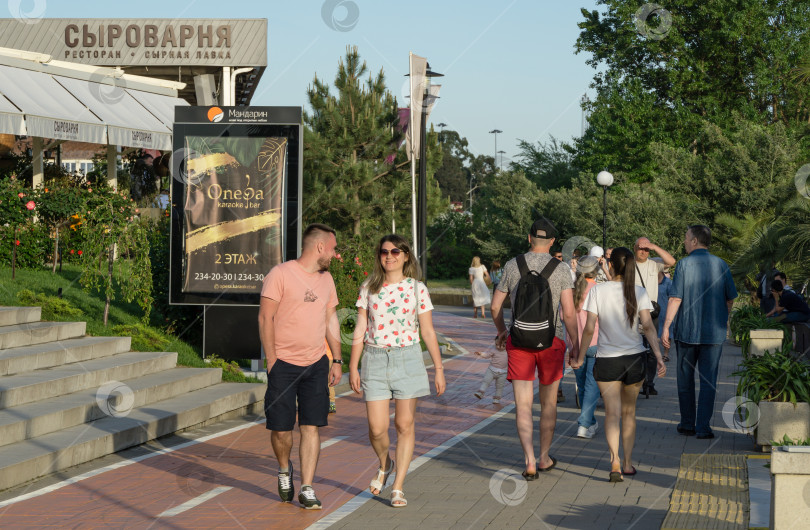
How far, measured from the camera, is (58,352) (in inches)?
408

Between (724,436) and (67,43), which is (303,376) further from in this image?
(67,43)

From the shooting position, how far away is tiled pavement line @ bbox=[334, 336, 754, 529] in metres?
6.13

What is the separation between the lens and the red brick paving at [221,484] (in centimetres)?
627

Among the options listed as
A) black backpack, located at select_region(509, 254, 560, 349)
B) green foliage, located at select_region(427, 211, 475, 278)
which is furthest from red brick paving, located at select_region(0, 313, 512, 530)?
green foliage, located at select_region(427, 211, 475, 278)

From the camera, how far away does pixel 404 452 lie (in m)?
6.56

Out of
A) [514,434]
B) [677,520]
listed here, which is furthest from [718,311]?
[677,520]

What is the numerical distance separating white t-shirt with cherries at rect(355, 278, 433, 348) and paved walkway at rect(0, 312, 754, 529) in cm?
108

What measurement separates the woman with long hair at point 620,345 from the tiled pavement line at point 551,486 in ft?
1.30

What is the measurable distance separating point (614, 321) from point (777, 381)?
74.0 inches

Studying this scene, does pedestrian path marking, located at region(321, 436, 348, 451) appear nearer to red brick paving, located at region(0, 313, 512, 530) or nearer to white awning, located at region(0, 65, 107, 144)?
red brick paving, located at region(0, 313, 512, 530)

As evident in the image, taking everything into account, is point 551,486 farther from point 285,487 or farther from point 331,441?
point 331,441

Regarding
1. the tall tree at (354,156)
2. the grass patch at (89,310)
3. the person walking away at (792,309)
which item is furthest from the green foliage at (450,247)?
the grass patch at (89,310)

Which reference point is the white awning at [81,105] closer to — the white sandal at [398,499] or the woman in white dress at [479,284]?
the woman in white dress at [479,284]

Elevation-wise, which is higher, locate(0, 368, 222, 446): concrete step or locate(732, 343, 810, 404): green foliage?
locate(732, 343, 810, 404): green foliage
